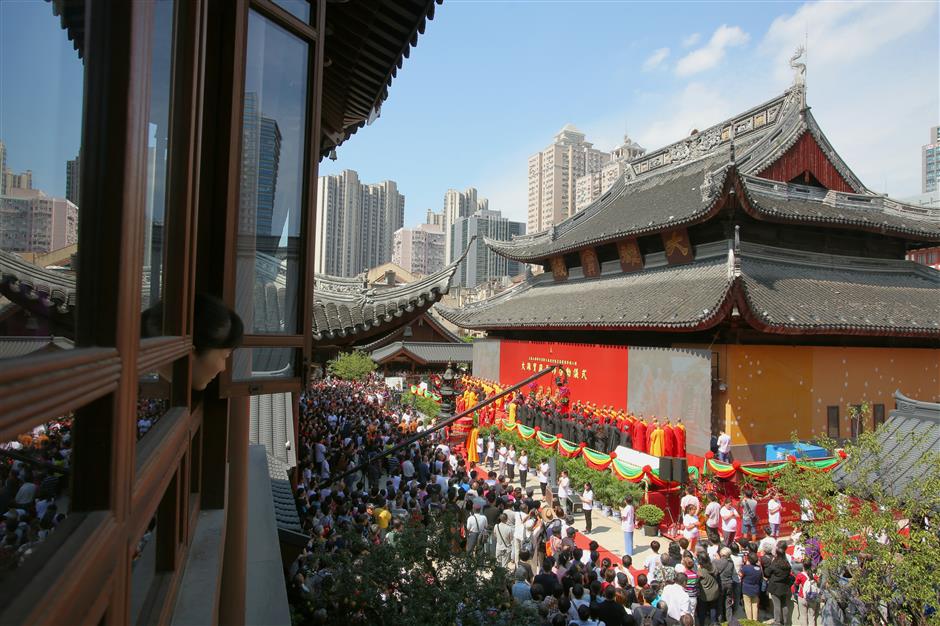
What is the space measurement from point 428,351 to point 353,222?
48.7 metres

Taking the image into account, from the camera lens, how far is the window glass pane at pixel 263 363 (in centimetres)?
309

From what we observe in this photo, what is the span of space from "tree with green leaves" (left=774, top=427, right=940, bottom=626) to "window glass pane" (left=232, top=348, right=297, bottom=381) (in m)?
5.63

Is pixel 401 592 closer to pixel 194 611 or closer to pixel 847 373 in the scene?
pixel 194 611

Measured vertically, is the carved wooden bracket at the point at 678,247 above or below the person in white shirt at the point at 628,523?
above

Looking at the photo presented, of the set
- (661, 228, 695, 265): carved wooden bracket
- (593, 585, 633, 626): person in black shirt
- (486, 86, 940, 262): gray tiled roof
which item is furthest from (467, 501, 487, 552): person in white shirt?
(661, 228, 695, 265): carved wooden bracket

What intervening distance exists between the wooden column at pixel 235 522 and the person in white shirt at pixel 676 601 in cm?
479

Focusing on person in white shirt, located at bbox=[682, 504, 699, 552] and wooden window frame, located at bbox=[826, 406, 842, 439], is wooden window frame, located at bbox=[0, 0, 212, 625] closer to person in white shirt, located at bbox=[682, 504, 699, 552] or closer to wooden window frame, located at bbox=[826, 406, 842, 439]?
person in white shirt, located at bbox=[682, 504, 699, 552]

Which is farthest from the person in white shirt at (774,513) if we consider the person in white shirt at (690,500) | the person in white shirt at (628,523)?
the person in white shirt at (628,523)

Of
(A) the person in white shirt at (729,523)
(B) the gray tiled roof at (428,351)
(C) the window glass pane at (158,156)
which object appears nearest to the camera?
(C) the window glass pane at (158,156)

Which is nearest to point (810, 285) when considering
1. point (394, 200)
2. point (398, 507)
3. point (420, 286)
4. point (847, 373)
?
point (847, 373)

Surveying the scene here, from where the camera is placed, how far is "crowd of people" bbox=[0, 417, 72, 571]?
2.81ft

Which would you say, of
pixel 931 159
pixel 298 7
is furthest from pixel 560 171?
pixel 298 7

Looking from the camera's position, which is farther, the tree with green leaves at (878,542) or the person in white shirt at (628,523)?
the person in white shirt at (628,523)

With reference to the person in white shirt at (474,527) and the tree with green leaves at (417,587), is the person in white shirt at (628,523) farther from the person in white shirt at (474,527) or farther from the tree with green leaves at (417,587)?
the tree with green leaves at (417,587)
